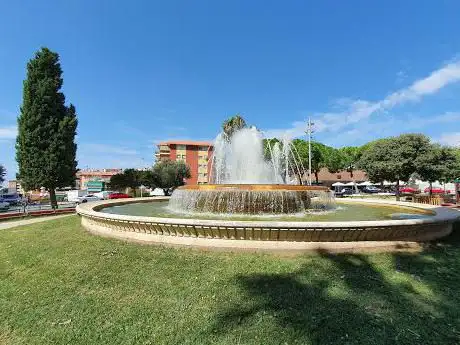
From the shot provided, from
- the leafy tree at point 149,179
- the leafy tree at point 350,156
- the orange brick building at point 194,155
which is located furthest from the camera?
the orange brick building at point 194,155

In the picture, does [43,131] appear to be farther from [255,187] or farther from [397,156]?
[397,156]

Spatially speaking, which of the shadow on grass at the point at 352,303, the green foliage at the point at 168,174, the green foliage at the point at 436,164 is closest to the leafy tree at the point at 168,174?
the green foliage at the point at 168,174

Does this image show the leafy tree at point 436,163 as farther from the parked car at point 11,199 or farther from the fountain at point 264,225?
the parked car at point 11,199

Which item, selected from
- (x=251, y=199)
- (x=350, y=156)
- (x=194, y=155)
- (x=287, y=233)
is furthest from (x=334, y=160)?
(x=287, y=233)

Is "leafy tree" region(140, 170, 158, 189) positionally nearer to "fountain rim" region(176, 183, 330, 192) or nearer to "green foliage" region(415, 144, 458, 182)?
"green foliage" region(415, 144, 458, 182)

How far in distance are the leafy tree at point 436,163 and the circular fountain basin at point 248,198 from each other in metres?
27.2

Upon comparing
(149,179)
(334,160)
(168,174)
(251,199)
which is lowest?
Result: (251,199)

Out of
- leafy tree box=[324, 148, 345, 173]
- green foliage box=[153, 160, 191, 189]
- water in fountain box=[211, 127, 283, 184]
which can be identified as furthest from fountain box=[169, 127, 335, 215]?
leafy tree box=[324, 148, 345, 173]

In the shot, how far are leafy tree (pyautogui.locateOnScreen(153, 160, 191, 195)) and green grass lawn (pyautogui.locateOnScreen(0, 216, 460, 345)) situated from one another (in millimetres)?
44943

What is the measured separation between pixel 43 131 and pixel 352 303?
2665 cm

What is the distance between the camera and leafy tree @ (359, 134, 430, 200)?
33688 mm

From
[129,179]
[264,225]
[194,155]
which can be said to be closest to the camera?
[264,225]

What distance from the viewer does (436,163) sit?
1318 inches

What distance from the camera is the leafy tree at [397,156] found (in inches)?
1326
